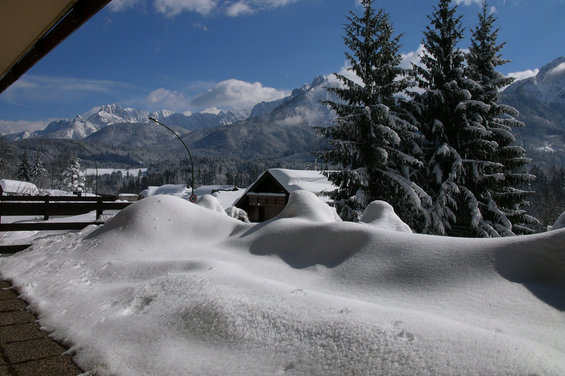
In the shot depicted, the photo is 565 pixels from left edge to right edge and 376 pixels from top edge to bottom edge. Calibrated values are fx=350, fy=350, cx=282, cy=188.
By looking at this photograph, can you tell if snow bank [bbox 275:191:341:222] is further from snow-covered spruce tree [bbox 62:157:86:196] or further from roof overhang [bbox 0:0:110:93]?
snow-covered spruce tree [bbox 62:157:86:196]

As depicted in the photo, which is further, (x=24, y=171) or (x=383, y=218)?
(x=24, y=171)

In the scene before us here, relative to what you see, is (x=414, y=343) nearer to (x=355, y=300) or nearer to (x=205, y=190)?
(x=355, y=300)

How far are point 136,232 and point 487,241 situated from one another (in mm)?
5124

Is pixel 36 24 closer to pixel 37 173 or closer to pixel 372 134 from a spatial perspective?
pixel 372 134

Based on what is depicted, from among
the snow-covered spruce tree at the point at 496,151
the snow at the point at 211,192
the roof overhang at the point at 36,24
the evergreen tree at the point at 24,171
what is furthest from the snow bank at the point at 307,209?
the evergreen tree at the point at 24,171

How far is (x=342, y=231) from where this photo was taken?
173 inches

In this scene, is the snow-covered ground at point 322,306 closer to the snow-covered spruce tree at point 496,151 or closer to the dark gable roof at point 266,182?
the snow-covered spruce tree at point 496,151

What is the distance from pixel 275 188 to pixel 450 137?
44.9ft

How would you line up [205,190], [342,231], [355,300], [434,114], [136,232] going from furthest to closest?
[205,190]
[434,114]
[136,232]
[342,231]
[355,300]

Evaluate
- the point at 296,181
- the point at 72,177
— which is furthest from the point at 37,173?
the point at 296,181

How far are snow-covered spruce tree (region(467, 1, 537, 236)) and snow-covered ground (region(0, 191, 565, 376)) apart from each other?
16056mm

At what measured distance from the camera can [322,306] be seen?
2943 millimetres

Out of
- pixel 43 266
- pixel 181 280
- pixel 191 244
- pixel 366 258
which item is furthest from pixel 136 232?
pixel 366 258

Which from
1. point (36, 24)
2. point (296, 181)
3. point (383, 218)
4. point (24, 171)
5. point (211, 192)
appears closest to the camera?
point (36, 24)
